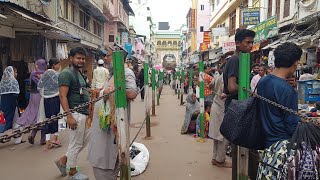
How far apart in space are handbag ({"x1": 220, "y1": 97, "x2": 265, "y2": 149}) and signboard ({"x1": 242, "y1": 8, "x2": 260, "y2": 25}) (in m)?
13.2

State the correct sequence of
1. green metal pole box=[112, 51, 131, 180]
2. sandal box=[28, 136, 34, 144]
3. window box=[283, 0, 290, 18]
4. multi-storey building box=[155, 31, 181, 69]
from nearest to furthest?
green metal pole box=[112, 51, 131, 180] → sandal box=[28, 136, 34, 144] → window box=[283, 0, 290, 18] → multi-storey building box=[155, 31, 181, 69]

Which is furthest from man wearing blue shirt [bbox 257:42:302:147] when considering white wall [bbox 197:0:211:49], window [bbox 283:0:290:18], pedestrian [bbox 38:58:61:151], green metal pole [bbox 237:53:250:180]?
white wall [bbox 197:0:211:49]

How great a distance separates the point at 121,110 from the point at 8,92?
4.84m

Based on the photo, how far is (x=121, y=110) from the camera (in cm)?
289

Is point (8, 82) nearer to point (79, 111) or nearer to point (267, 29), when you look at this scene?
point (79, 111)

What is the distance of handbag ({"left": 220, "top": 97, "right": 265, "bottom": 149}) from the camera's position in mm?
2469

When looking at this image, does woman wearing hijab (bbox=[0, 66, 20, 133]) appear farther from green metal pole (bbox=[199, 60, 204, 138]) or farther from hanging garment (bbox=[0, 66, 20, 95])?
green metal pole (bbox=[199, 60, 204, 138])

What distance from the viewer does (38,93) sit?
6.78 metres

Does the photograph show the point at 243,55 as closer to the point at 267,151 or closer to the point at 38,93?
the point at 267,151

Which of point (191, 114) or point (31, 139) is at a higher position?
point (191, 114)

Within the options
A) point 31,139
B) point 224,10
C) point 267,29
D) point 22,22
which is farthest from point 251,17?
point 31,139

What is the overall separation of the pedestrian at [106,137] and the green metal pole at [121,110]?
0.18 m


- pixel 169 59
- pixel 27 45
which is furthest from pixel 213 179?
pixel 169 59

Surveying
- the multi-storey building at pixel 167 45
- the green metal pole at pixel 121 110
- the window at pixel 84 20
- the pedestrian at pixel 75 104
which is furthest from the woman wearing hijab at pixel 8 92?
the multi-storey building at pixel 167 45
